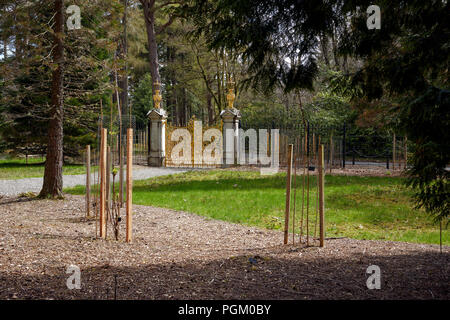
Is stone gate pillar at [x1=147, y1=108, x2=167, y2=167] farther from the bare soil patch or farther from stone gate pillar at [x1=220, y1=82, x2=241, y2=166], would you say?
the bare soil patch

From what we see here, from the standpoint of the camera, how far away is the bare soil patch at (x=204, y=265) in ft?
9.68

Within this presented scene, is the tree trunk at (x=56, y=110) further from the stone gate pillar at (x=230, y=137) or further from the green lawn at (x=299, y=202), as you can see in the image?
the stone gate pillar at (x=230, y=137)

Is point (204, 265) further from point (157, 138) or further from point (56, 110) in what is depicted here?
point (157, 138)

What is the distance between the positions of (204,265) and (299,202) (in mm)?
5091

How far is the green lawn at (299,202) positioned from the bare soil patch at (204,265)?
1048mm

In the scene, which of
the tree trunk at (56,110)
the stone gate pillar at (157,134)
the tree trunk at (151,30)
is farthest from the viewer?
the tree trunk at (151,30)

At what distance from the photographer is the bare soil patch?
116 inches

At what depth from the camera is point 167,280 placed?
10.5 ft

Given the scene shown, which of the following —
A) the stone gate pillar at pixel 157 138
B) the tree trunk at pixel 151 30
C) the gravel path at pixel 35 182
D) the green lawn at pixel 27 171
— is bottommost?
the gravel path at pixel 35 182

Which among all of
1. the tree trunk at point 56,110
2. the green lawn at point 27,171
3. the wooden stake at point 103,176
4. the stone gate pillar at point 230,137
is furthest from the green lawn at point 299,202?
the green lawn at point 27,171

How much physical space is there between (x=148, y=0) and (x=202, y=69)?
6266 mm

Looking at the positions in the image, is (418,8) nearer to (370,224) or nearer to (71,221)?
(370,224)

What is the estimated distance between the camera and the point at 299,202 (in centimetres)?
847
